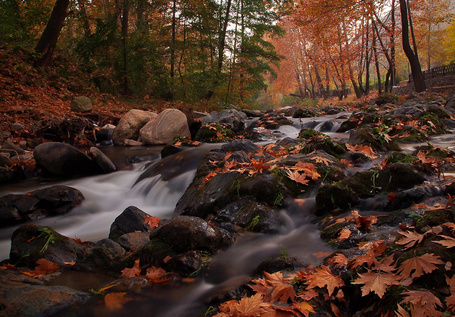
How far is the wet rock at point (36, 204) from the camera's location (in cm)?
483

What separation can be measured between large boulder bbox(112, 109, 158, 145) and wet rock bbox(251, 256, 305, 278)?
886 cm

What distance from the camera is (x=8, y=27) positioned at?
1288 centimetres

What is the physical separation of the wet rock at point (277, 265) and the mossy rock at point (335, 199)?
3.98ft

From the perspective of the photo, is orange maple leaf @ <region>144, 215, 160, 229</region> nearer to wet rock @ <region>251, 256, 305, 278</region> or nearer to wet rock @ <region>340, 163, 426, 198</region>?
wet rock @ <region>251, 256, 305, 278</region>

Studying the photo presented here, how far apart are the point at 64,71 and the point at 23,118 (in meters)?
6.53

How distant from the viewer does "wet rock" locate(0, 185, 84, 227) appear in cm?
483

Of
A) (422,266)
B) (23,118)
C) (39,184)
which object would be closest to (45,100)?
(23,118)

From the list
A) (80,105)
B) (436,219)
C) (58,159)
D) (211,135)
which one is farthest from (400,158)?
(80,105)

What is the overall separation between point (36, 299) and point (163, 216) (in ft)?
9.54

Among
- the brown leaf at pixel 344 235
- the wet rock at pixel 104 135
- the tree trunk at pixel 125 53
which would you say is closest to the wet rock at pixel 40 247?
the brown leaf at pixel 344 235

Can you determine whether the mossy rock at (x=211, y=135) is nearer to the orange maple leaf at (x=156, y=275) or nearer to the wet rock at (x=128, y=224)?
the wet rock at (x=128, y=224)

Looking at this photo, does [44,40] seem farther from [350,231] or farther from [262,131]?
[350,231]

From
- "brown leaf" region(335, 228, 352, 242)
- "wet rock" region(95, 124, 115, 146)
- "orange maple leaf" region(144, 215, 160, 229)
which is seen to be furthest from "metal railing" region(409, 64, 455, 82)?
"orange maple leaf" region(144, 215, 160, 229)

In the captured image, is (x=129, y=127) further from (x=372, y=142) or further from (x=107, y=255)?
(x=107, y=255)
